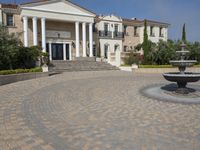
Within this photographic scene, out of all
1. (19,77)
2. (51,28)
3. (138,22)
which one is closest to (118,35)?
(138,22)

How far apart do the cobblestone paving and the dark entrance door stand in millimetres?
22570

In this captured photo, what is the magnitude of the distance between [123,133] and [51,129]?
1.86 meters

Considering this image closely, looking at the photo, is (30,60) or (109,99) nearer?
(109,99)

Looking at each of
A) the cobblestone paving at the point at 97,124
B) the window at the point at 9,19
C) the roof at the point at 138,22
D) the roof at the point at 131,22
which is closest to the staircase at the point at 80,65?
the window at the point at 9,19

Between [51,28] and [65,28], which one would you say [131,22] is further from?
[51,28]

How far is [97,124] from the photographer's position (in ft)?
19.2

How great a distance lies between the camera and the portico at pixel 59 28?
27234 mm

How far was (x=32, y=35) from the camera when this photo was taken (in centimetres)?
2916

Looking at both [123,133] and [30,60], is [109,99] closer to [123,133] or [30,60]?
[123,133]

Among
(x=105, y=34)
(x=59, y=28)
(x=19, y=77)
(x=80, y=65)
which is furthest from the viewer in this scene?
(x=105, y=34)

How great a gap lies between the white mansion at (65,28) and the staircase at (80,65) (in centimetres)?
220

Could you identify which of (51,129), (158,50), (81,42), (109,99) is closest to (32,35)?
(81,42)

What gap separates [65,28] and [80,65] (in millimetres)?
7993

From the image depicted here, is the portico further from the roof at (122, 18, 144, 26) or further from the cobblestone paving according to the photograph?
the cobblestone paving
